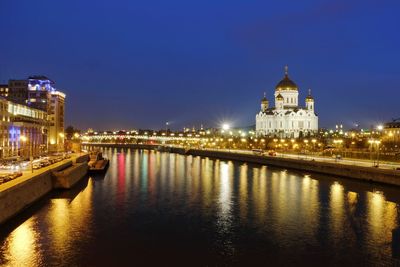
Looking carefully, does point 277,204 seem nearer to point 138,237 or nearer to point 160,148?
point 138,237

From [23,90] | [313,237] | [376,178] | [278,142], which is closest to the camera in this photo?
[313,237]

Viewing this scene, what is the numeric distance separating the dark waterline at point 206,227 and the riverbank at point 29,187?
78cm

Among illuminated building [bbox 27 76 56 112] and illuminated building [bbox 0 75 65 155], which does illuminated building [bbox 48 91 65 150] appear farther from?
illuminated building [bbox 27 76 56 112]

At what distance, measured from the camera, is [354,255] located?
22.5 meters

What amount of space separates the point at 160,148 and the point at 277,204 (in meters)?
129

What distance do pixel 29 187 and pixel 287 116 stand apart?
354 feet

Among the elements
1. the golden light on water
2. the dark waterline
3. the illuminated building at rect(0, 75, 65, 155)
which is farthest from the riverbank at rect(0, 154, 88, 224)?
the illuminated building at rect(0, 75, 65, 155)

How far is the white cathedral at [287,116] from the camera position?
134 metres

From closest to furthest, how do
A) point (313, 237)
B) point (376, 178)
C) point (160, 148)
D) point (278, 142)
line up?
point (313, 237) → point (376, 178) → point (278, 142) → point (160, 148)

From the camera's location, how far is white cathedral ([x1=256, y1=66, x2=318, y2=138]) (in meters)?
134

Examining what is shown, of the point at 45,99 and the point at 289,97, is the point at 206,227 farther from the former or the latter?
the point at 289,97

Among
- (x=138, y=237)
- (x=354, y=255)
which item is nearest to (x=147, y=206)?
(x=138, y=237)

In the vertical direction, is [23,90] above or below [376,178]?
above

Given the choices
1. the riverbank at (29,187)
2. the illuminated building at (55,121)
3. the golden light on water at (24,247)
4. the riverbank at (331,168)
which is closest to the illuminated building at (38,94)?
the illuminated building at (55,121)
